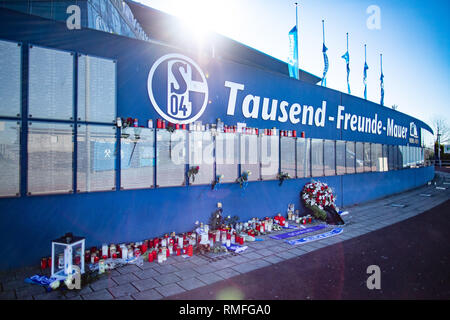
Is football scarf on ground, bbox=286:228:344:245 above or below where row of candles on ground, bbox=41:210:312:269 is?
below

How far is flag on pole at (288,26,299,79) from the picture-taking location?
13.0 meters

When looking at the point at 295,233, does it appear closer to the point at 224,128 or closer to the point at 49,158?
the point at 224,128

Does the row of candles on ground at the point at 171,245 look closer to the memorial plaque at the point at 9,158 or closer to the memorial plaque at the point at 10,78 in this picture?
the memorial plaque at the point at 9,158

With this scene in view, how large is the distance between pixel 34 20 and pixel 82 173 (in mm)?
3310

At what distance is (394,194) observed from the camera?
56.2 ft

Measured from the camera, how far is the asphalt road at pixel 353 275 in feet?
14.3

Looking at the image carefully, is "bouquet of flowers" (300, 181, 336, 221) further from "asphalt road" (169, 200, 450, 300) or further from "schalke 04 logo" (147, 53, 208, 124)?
"schalke 04 logo" (147, 53, 208, 124)

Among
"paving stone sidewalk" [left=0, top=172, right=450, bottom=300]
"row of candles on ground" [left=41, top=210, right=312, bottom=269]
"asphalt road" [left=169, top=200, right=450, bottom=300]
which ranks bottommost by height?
"asphalt road" [left=169, top=200, right=450, bottom=300]

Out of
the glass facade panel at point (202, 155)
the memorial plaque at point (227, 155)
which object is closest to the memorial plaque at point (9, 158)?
the glass facade panel at point (202, 155)

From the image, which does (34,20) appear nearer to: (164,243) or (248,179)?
(164,243)

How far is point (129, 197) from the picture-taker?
253 inches

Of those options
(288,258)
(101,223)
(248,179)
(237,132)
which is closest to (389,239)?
(288,258)

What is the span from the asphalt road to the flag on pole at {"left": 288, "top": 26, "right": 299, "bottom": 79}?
8795 mm

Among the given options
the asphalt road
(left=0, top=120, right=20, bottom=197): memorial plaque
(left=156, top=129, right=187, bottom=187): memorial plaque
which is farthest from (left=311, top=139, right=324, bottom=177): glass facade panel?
(left=0, top=120, right=20, bottom=197): memorial plaque
